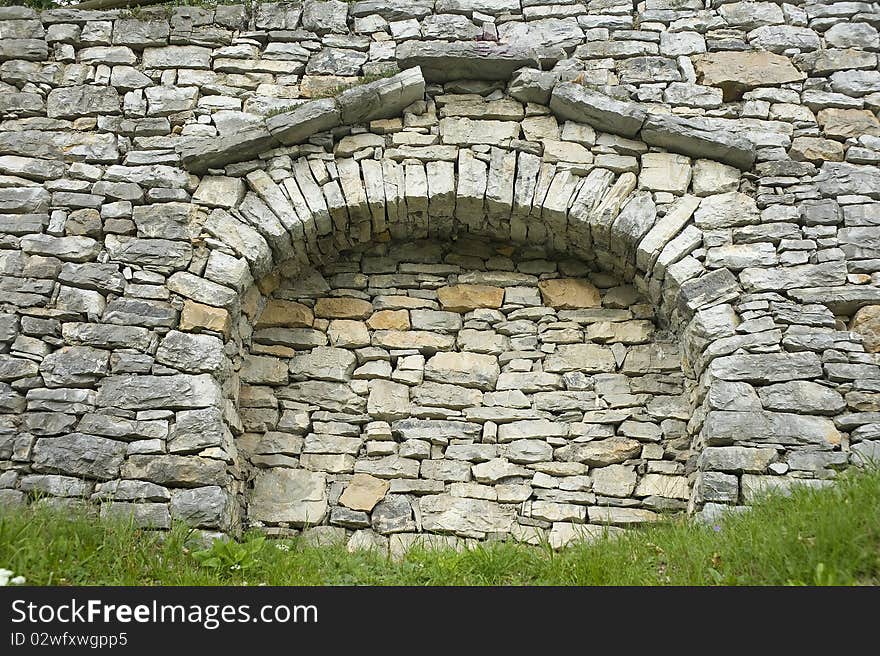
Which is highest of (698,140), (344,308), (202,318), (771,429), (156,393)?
(698,140)

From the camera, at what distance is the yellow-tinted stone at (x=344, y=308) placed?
19.9 ft

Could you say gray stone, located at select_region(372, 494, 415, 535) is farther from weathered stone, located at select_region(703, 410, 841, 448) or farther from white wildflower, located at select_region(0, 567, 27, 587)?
white wildflower, located at select_region(0, 567, 27, 587)

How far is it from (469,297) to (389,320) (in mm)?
549

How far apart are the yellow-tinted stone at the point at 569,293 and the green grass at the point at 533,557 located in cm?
160

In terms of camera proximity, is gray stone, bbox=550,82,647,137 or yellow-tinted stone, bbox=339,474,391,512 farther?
gray stone, bbox=550,82,647,137

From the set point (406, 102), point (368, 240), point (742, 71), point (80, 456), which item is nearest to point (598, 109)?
point (742, 71)

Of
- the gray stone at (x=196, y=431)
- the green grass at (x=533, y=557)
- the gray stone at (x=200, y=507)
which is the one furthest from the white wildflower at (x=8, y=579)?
the gray stone at (x=196, y=431)

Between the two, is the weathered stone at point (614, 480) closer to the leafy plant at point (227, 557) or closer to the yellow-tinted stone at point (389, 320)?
the yellow-tinted stone at point (389, 320)

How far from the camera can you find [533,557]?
16.1 ft

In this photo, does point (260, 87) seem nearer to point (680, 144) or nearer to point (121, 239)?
point (121, 239)

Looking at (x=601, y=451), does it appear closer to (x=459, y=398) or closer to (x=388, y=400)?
(x=459, y=398)

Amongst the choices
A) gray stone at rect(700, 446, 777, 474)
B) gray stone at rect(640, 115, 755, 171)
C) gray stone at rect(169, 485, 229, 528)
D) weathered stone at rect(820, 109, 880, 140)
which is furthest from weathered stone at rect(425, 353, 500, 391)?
weathered stone at rect(820, 109, 880, 140)

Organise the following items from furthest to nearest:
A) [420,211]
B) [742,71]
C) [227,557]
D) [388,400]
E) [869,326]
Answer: [742,71], [420,211], [388,400], [869,326], [227,557]

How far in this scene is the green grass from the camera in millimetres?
4133
